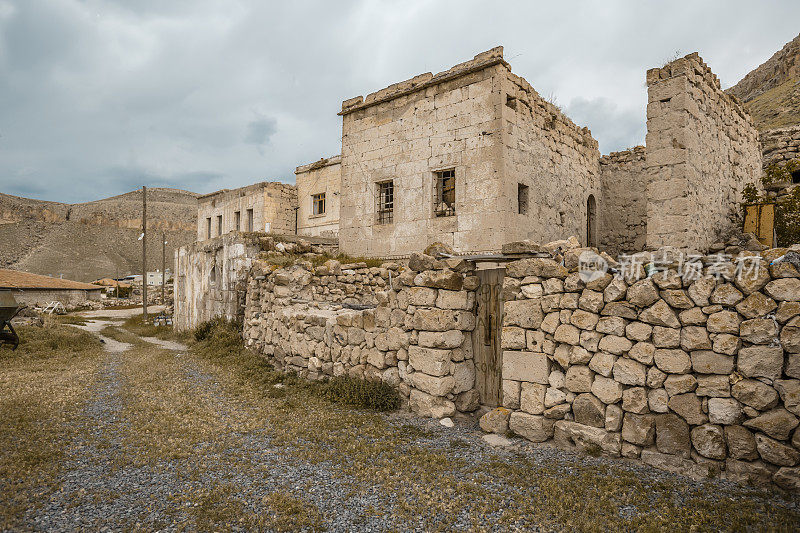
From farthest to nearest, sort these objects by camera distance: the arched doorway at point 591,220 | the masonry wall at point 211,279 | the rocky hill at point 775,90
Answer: the rocky hill at point 775,90, the arched doorway at point 591,220, the masonry wall at point 211,279

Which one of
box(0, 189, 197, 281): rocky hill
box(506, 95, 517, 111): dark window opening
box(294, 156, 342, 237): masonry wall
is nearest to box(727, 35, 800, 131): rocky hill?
box(506, 95, 517, 111): dark window opening

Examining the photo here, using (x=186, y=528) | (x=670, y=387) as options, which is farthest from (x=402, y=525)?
(x=670, y=387)

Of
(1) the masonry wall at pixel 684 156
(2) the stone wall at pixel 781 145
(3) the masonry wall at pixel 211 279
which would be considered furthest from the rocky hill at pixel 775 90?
(3) the masonry wall at pixel 211 279

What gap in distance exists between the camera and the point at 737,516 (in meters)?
2.99

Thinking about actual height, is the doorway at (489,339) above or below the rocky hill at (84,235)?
below

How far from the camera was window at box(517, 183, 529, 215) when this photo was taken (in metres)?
10.7

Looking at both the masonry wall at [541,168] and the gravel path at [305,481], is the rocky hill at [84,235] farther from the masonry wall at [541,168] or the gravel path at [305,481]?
the gravel path at [305,481]

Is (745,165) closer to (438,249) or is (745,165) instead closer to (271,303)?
(438,249)

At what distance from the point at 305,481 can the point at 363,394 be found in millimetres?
2257

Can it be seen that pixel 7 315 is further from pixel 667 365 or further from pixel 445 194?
pixel 667 365

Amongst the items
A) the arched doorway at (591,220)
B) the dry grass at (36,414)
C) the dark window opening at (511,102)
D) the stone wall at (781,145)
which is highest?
the dark window opening at (511,102)

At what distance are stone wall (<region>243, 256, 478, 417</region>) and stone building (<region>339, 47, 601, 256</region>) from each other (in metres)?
4.30

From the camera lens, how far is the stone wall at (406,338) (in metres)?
5.53

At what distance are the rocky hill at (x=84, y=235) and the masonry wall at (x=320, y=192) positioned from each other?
5194cm
